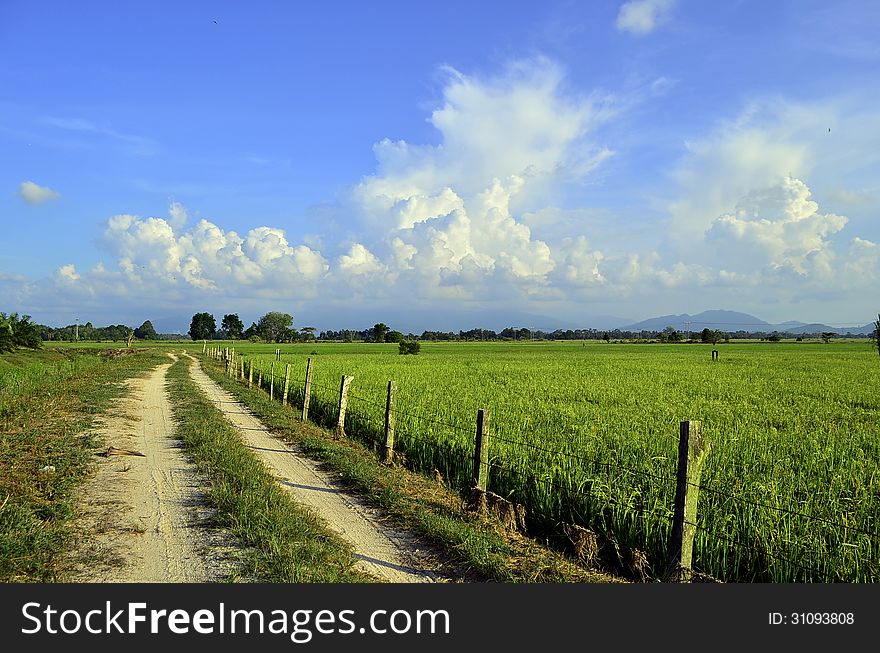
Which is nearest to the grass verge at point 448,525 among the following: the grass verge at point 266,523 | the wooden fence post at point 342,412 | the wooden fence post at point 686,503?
the wooden fence post at point 686,503

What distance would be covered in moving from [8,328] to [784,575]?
4336 cm

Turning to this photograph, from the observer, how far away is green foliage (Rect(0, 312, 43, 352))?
36719 mm

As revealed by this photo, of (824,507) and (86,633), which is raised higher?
(824,507)

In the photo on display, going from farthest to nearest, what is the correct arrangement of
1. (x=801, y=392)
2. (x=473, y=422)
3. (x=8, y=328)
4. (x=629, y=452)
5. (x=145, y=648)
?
1. (x=8, y=328)
2. (x=801, y=392)
3. (x=473, y=422)
4. (x=629, y=452)
5. (x=145, y=648)

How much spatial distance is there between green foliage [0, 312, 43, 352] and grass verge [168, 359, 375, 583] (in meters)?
32.7

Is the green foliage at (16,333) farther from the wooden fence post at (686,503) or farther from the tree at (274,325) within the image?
the tree at (274,325)

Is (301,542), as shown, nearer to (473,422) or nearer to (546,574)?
(546,574)

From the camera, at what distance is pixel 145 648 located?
4.22 meters

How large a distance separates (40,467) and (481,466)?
696 cm

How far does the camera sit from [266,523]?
6859 mm

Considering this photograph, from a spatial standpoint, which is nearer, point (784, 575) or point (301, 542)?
point (784, 575)

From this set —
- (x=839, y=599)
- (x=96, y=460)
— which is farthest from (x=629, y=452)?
(x=96, y=460)

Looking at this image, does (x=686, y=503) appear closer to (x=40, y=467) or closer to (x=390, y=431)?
(x=390, y=431)

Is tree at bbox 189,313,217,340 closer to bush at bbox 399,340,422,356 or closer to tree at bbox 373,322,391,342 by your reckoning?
tree at bbox 373,322,391,342
